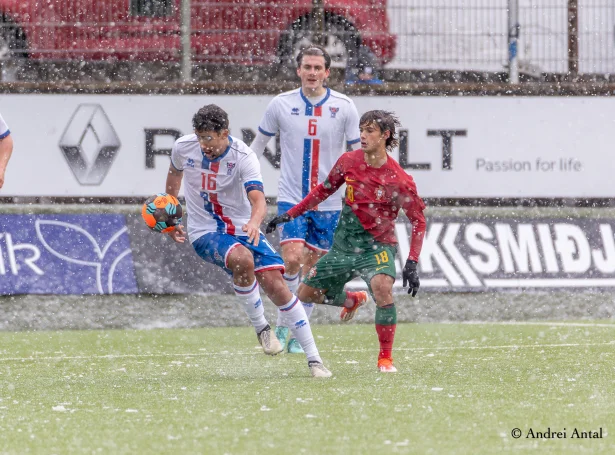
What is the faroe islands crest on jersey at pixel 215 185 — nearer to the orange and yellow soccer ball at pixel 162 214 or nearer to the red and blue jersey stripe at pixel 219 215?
the red and blue jersey stripe at pixel 219 215

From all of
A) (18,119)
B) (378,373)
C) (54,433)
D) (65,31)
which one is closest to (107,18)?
(65,31)

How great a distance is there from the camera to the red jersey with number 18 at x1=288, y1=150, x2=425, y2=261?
314 inches

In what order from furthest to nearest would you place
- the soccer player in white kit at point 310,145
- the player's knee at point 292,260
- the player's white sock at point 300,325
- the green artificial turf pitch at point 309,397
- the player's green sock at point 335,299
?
1. the soccer player in white kit at point 310,145
2. the player's knee at point 292,260
3. the player's green sock at point 335,299
4. the player's white sock at point 300,325
5. the green artificial turf pitch at point 309,397

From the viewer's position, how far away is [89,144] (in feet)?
43.2

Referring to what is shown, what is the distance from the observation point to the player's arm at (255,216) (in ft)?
24.1

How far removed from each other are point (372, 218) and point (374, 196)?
152 millimetres

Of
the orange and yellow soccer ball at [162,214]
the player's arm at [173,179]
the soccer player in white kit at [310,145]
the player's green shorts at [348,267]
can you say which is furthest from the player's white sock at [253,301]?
the soccer player in white kit at [310,145]

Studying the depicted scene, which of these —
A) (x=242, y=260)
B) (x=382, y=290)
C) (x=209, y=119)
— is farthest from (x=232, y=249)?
(x=382, y=290)

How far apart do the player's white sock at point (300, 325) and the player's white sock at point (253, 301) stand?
2.05 ft

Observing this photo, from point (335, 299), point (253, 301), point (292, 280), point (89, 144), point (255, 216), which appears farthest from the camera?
point (89, 144)

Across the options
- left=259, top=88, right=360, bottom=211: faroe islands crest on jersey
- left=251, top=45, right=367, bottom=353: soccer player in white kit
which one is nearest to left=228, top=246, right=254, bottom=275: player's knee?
left=251, top=45, right=367, bottom=353: soccer player in white kit

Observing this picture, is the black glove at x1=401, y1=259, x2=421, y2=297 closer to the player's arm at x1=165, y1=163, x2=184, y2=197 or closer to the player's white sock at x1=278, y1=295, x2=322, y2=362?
the player's white sock at x1=278, y1=295, x2=322, y2=362

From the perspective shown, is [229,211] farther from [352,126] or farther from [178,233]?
[352,126]

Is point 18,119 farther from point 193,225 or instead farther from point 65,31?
point 193,225
